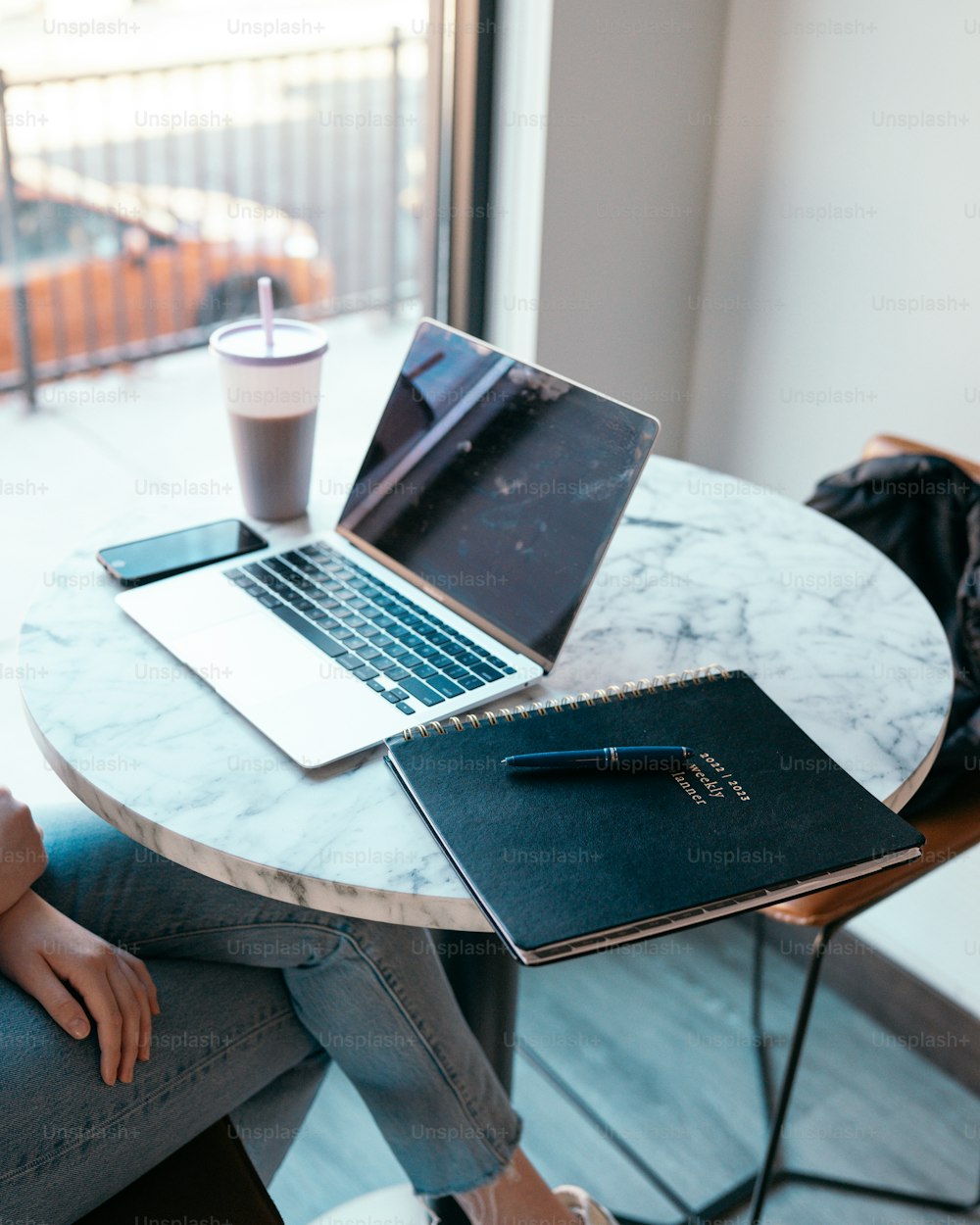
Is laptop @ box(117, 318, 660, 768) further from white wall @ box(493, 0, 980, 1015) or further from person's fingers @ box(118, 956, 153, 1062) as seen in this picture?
white wall @ box(493, 0, 980, 1015)

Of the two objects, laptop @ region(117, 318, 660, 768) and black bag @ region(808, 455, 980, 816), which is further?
black bag @ region(808, 455, 980, 816)

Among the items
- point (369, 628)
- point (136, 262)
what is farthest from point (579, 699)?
point (136, 262)

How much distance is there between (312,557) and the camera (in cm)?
121

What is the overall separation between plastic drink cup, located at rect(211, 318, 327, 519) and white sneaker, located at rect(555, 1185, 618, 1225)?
29.9 inches

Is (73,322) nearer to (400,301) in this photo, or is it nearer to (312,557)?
(400,301)

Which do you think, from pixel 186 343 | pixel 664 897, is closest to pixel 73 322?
pixel 186 343

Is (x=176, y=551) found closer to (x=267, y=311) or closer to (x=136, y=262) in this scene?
(x=267, y=311)

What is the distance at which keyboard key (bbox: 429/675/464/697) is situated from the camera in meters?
1.01

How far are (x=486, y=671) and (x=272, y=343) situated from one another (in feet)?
1.45

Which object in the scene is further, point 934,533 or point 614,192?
point 614,192

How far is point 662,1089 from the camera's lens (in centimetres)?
171

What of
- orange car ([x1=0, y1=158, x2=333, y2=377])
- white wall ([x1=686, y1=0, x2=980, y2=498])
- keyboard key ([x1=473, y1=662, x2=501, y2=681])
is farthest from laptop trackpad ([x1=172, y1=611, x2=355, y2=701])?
orange car ([x1=0, y1=158, x2=333, y2=377])

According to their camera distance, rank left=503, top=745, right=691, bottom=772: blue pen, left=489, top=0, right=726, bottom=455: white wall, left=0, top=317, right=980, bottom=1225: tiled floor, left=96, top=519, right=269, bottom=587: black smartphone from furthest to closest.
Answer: left=489, top=0, right=726, bottom=455: white wall → left=0, top=317, right=980, bottom=1225: tiled floor → left=96, top=519, right=269, bottom=587: black smartphone → left=503, top=745, right=691, bottom=772: blue pen

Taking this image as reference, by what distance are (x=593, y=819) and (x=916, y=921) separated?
43.9 inches
